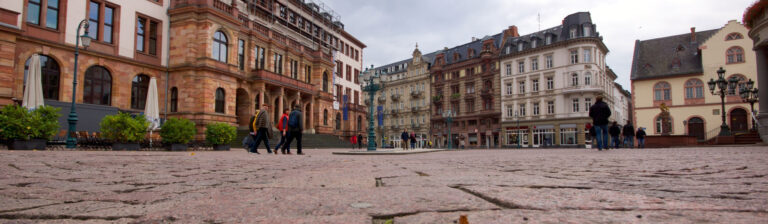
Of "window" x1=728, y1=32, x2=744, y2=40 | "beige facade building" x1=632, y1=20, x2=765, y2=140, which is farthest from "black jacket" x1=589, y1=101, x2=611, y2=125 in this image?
"window" x1=728, y1=32, x2=744, y2=40

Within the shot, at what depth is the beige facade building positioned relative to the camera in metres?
37.5

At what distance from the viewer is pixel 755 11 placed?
13.5 metres

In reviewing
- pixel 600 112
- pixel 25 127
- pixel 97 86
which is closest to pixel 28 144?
pixel 25 127

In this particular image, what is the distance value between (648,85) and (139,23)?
148 ft

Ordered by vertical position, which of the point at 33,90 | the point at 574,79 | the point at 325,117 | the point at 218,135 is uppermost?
the point at 574,79

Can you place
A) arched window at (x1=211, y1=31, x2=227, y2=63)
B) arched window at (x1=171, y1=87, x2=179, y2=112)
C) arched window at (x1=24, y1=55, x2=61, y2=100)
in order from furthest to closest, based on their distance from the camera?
arched window at (x1=211, y1=31, x2=227, y2=63) < arched window at (x1=171, y1=87, x2=179, y2=112) < arched window at (x1=24, y1=55, x2=61, y2=100)

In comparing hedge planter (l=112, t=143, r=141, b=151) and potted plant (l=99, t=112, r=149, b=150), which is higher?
potted plant (l=99, t=112, r=149, b=150)

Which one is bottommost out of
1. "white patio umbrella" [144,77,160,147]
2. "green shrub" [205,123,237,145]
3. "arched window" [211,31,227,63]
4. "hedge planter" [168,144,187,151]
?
"hedge planter" [168,144,187,151]

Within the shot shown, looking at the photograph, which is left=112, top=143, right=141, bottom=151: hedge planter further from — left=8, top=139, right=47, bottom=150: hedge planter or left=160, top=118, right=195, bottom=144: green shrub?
left=8, top=139, right=47, bottom=150: hedge planter

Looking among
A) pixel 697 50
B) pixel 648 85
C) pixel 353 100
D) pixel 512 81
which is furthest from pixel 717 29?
pixel 353 100

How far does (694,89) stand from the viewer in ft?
130

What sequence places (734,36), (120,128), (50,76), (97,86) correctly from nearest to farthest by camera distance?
(120,128)
(50,76)
(97,86)
(734,36)

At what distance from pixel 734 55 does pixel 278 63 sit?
41825 mm

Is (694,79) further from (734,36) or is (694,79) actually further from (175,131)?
A: (175,131)
